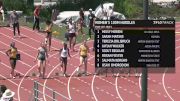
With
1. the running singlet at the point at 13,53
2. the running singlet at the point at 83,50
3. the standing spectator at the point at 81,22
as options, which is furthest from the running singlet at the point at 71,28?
the running singlet at the point at 13,53

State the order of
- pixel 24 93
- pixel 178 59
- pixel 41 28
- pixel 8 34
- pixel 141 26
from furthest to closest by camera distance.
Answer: pixel 41 28, pixel 8 34, pixel 178 59, pixel 24 93, pixel 141 26

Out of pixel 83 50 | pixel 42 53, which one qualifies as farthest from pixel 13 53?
pixel 83 50

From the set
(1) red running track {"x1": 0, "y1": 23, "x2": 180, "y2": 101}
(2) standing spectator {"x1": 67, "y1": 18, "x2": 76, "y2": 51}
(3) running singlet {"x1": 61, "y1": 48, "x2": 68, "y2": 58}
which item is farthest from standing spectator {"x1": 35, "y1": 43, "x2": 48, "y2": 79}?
(2) standing spectator {"x1": 67, "y1": 18, "x2": 76, "y2": 51}

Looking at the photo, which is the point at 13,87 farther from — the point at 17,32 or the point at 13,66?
the point at 17,32

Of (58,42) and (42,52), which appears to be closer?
(42,52)

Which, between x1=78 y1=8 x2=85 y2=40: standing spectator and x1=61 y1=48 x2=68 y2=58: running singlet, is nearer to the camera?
x1=61 y1=48 x2=68 y2=58: running singlet

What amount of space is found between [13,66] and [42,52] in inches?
47.7

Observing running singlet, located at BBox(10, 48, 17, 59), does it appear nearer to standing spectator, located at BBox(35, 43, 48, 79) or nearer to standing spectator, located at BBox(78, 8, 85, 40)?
standing spectator, located at BBox(35, 43, 48, 79)

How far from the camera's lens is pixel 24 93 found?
25.0 m

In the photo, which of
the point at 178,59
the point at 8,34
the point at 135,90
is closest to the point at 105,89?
the point at 135,90
